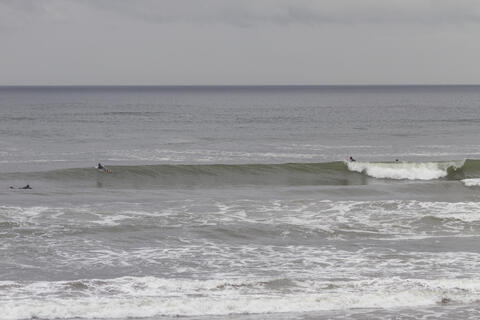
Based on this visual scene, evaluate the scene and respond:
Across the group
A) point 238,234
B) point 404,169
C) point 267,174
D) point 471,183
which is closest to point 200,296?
point 238,234

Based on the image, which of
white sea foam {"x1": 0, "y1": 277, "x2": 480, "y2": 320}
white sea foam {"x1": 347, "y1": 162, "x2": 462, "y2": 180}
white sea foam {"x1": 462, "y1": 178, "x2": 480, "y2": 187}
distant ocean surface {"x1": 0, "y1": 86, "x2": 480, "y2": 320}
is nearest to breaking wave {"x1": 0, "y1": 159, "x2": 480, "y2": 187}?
white sea foam {"x1": 347, "y1": 162, "x2": 462, "y2": 180}

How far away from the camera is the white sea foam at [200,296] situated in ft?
53.6

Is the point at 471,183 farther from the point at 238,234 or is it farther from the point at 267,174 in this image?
the point at 238,234

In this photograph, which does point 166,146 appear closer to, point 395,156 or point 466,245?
point 395,156

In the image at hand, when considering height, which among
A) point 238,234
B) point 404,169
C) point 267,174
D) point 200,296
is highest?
point 404,169

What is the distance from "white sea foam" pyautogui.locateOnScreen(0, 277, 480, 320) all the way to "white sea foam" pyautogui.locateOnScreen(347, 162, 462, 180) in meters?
24.4

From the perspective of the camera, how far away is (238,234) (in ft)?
82.2

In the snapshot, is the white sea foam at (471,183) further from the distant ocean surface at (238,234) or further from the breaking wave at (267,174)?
the breaking wave at (267,174)

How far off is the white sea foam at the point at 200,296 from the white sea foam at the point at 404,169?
24.4 metres

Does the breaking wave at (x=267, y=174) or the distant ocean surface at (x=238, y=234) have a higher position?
the breaking wave at (x=267, y=174)

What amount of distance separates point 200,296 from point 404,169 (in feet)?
93.7

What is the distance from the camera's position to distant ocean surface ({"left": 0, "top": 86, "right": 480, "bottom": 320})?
17062 mm

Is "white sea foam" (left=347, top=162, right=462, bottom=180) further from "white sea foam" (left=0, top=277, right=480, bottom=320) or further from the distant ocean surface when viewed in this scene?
"white sea foam" (left=0, top=277, right=480, bottom=320)

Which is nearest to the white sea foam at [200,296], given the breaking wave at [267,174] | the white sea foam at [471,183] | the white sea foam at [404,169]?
the white sea foam at [471,183]
